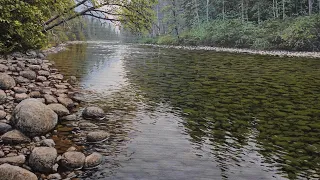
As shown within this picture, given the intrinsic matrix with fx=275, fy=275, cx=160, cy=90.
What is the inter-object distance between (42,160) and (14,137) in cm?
133

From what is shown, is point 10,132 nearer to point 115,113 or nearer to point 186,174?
point 115,113

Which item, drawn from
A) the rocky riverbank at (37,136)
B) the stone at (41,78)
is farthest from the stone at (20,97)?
the stone at (41,78)

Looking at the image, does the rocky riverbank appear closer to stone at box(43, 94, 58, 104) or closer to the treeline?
stone at box(43, 94, 58, 104)

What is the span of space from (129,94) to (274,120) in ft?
17.3

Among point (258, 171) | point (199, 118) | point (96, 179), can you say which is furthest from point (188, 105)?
point (96, 179)

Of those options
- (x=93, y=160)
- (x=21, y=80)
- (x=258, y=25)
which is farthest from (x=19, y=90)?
(x=258, y=25)

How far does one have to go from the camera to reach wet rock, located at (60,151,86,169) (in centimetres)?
487

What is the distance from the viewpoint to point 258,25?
120 ft

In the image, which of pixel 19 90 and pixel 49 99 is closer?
pixel 49 99

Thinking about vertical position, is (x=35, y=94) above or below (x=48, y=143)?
above

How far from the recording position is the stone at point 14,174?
4191mm

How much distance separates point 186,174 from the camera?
188 inches

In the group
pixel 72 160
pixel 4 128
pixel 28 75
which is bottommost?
pixel 72 160

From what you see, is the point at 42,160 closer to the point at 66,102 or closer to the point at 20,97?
the point at 66,102
